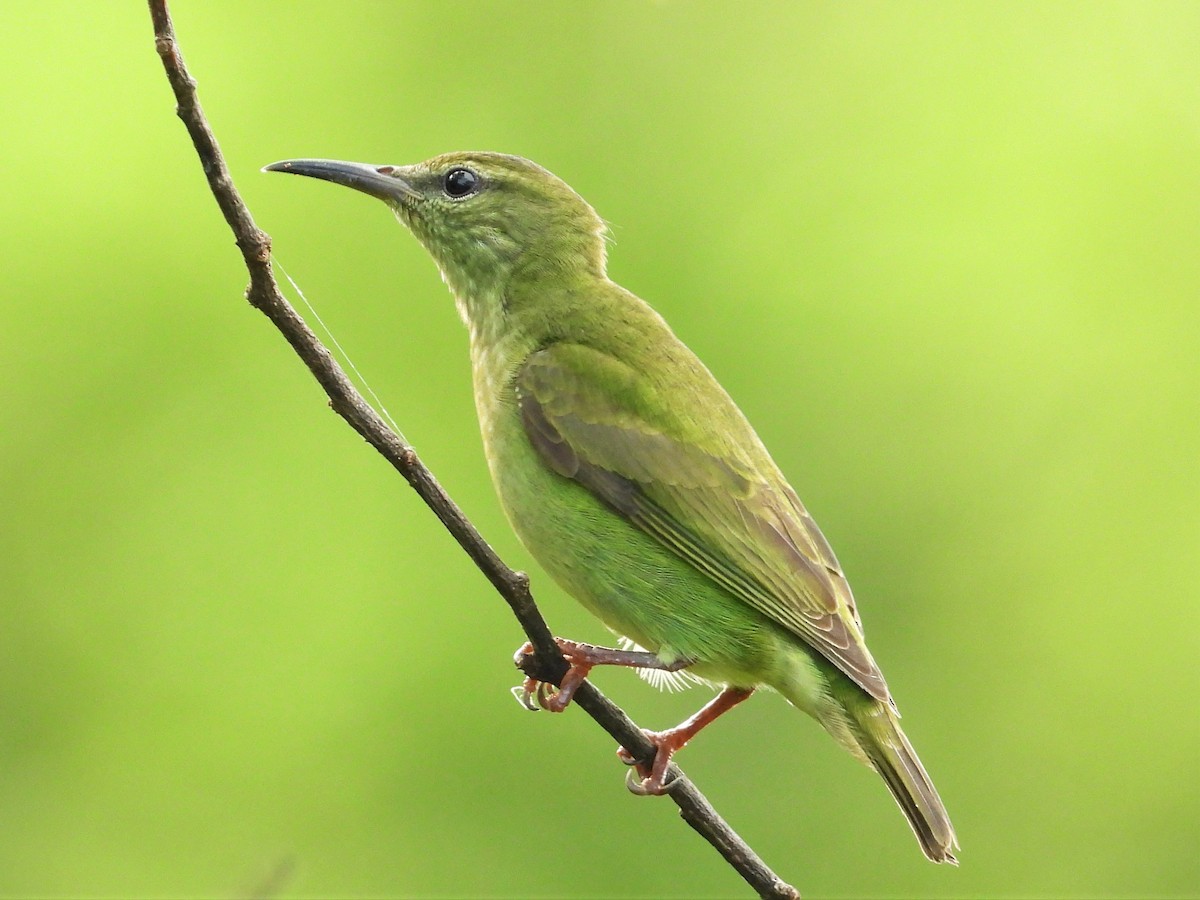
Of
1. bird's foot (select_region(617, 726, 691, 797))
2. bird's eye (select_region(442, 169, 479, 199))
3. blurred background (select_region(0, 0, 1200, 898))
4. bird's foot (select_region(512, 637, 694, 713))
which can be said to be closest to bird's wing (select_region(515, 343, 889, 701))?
bird's foot (select_region(512, 637, 694, 713))

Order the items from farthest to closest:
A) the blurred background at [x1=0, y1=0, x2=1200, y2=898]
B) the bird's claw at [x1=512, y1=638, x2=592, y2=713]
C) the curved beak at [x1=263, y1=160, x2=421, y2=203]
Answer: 1. the blurred background at [x1=0, y1=0, x2=1200, y2=898]
2. the curved beak at [x1=263, y1=160, x2=421, y2=203]
3. the bird's claw at [x1=512, y1=638, x2=592, y2=713]

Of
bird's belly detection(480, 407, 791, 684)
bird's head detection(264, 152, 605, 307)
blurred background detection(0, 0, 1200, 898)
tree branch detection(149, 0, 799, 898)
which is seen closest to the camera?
tree branch detection(149, 0, 799, 898)

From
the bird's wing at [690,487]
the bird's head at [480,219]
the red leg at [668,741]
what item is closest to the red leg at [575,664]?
the red leg at [668,741]

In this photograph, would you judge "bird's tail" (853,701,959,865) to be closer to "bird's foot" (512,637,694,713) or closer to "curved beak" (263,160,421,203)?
"bird's foot" (512,637,694,713)

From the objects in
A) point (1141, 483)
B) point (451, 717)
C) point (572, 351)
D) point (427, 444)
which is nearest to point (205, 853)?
point (451, 717)

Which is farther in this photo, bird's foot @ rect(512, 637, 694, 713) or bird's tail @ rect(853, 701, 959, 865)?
bird's tail @ rect(853, 701, 959, 865)

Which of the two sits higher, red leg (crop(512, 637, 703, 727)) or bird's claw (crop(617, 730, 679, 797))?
red leg (crop(512, 637, 703, 727))
